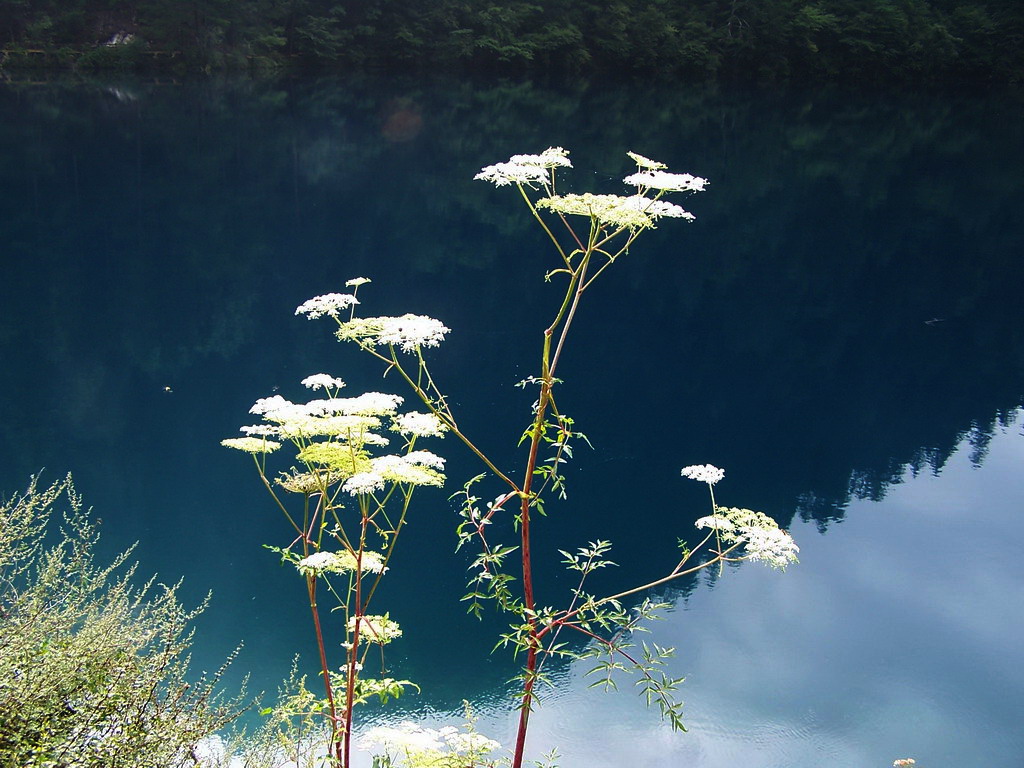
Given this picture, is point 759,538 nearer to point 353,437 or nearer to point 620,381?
point 353,437

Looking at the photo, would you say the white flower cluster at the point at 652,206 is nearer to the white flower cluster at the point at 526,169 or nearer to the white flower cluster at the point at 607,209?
the white flower cluster at the point at 607,209

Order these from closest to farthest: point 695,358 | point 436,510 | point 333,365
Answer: point 436,510 < point 333,365 < point 695,358

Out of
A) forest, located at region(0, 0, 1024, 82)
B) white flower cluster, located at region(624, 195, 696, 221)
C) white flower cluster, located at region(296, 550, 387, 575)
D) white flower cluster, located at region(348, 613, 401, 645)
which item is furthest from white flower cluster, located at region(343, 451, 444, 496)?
forest, located at region(0, 0, 1024, 82)

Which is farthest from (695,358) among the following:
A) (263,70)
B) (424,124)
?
(263,70)

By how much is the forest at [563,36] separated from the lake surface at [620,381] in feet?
27.9

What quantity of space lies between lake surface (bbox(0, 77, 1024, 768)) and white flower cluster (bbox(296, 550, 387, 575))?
7.81 ft

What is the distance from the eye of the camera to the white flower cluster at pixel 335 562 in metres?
2.64

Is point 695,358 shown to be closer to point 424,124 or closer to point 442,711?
point 442,711

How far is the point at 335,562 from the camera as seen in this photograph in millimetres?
2764

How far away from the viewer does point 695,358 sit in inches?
444

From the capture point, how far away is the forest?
98.3ft

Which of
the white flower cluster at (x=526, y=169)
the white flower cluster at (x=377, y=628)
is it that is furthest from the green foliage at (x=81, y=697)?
the white flower cluster at (x=526, y=169)

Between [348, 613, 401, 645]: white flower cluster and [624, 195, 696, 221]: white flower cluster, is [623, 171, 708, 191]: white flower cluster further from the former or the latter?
[348, 613, 401, 645]: white flower cluster

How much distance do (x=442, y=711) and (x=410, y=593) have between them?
47.8 inches
